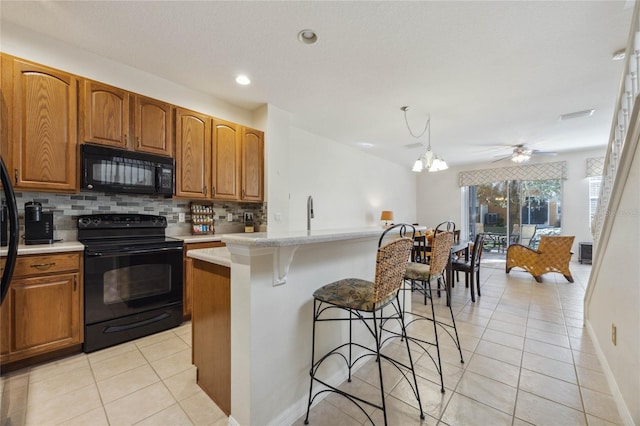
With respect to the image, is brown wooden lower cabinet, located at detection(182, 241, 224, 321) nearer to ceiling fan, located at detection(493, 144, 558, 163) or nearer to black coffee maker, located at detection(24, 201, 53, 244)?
black coffee maker, located at detection(24, 201, 53, 244)

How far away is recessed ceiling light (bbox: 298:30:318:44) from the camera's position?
215 cm

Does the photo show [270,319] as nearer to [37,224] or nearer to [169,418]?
[169,418]

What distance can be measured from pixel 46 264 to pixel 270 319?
1940mm

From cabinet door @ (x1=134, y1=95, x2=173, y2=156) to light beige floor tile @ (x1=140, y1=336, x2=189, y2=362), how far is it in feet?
6.16

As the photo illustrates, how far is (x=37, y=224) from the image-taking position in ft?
7.17

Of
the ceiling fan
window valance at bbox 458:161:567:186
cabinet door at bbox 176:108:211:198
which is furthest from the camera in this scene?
window valance at bbox 458:161:567:186

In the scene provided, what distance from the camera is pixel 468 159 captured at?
262 inches

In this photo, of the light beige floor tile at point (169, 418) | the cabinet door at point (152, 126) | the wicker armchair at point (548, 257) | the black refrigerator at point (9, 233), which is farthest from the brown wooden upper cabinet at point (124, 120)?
the wicker armchair at point (548, 257)

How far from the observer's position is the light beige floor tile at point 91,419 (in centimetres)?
147

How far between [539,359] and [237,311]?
8.08ft

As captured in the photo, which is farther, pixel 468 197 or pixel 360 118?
pixel 468 197

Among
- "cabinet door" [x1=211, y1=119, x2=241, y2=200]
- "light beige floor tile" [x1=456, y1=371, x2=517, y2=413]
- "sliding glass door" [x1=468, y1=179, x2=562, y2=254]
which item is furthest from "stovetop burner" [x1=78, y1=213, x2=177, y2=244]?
"sliding glass door" [x1=468, y1=179, x2=562, y2=254]

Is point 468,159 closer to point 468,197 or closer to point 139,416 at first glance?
point 468,197

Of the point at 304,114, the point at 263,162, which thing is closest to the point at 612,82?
the point at 304,114
